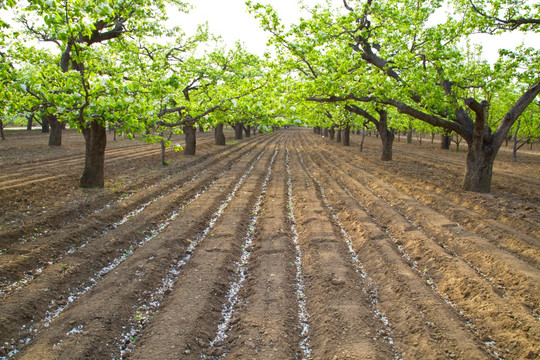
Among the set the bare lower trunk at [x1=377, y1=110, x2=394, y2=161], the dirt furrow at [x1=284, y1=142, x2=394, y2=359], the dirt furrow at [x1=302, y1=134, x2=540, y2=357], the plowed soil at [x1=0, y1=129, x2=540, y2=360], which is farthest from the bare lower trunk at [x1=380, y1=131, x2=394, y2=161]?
the dirt furrow at [x1=284, y1=142, x2=394, y2=359]

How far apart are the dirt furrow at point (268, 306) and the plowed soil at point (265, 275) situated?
3 cm

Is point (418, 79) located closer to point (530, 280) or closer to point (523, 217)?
point (523, 217)

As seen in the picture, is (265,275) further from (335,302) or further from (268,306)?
(335,302)

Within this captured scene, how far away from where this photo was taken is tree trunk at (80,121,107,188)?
1316 centimetres

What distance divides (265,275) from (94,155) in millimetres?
9970

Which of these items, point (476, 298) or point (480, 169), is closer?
point (476, 298)

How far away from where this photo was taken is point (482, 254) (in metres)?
7.68

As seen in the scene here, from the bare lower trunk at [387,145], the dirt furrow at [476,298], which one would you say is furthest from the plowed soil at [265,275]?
the bare lower trunk at [387,145]

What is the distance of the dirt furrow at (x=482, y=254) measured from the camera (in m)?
Answer: 6.27

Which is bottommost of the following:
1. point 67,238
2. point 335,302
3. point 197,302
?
point 197,302

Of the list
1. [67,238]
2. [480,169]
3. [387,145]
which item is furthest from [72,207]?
[387,145]

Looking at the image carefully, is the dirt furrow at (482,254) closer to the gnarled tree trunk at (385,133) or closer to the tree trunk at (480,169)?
the tree trunk at (480,169)

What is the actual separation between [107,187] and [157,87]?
7.30m

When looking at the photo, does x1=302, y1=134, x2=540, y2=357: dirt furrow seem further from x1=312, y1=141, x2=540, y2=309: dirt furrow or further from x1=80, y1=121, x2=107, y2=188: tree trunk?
x1=80, y1=121, x2=107, y2=188: tree trunk
